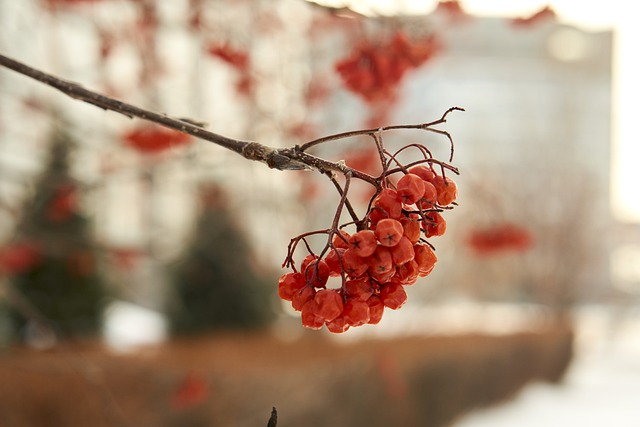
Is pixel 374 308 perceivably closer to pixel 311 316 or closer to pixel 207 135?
pixel 311 316

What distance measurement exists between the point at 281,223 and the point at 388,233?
633cm

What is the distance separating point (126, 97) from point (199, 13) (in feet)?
8.21

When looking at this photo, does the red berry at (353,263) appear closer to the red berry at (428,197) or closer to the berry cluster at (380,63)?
the red berry at (428,197)

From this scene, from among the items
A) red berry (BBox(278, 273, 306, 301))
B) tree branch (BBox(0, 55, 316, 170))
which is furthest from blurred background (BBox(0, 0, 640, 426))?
red berry (BBox(278, 273, 306, 301))

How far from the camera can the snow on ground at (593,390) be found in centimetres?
567

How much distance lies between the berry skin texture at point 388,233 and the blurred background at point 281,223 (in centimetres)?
37

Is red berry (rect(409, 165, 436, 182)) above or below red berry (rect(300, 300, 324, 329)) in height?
above

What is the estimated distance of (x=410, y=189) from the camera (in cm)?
76

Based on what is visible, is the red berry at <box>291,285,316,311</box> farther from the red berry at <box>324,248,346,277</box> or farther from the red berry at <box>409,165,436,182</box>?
the red berry at <box>409,165,436,182</box>

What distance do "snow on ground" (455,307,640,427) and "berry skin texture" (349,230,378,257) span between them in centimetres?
403

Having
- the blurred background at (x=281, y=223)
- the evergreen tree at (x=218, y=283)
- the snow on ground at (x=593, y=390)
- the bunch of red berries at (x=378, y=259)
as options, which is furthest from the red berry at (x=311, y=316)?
the evergreen tree at (x=218, y=283)

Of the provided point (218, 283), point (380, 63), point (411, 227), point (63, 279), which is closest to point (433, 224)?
point (411, 227)

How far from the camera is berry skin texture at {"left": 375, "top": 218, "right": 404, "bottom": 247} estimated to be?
745 millimetres

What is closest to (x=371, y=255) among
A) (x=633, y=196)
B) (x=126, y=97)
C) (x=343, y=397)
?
(x=343, y=397)
